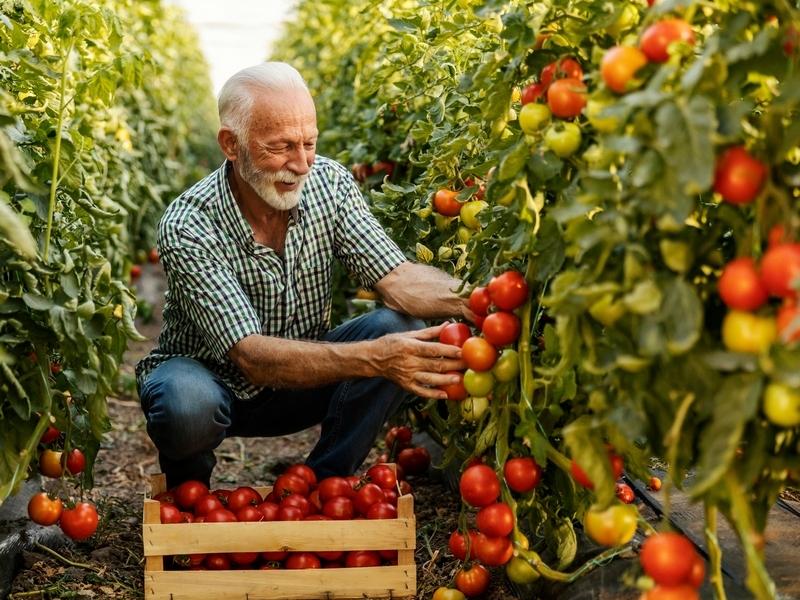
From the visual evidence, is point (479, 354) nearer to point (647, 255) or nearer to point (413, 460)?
point (647, 255)

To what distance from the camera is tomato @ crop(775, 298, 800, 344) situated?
4.59 feet

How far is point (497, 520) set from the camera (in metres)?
2.19

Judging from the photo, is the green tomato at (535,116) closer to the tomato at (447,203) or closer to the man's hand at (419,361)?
the man's hand at (419,361)

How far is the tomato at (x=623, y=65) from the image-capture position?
5.41 feet

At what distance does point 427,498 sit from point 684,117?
2.07 m

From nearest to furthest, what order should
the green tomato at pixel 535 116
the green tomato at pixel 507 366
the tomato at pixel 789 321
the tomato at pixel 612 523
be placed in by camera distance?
the tomato at pixel 789 321 < the tomato at pixel 612 523 < the green tomato at pixel 535 116 < the green tomato at pixel 507 366

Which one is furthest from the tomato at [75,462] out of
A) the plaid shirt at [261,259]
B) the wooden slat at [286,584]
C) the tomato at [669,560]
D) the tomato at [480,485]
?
the tomato at [669,560]

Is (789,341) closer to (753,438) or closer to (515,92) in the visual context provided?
(753,438)

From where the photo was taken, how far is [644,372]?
66.0 inches

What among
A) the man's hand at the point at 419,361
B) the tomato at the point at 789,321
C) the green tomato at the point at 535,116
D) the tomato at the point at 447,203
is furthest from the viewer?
the tomato at the point at 447,203

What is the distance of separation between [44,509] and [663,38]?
189cm

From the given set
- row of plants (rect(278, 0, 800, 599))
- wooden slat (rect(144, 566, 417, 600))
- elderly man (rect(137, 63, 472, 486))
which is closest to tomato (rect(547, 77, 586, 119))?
row of plants (rect(278, 0, 800, 599))


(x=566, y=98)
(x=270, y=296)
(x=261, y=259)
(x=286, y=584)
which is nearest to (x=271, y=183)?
(x=261, y=259)

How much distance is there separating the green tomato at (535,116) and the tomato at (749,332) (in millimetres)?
598
